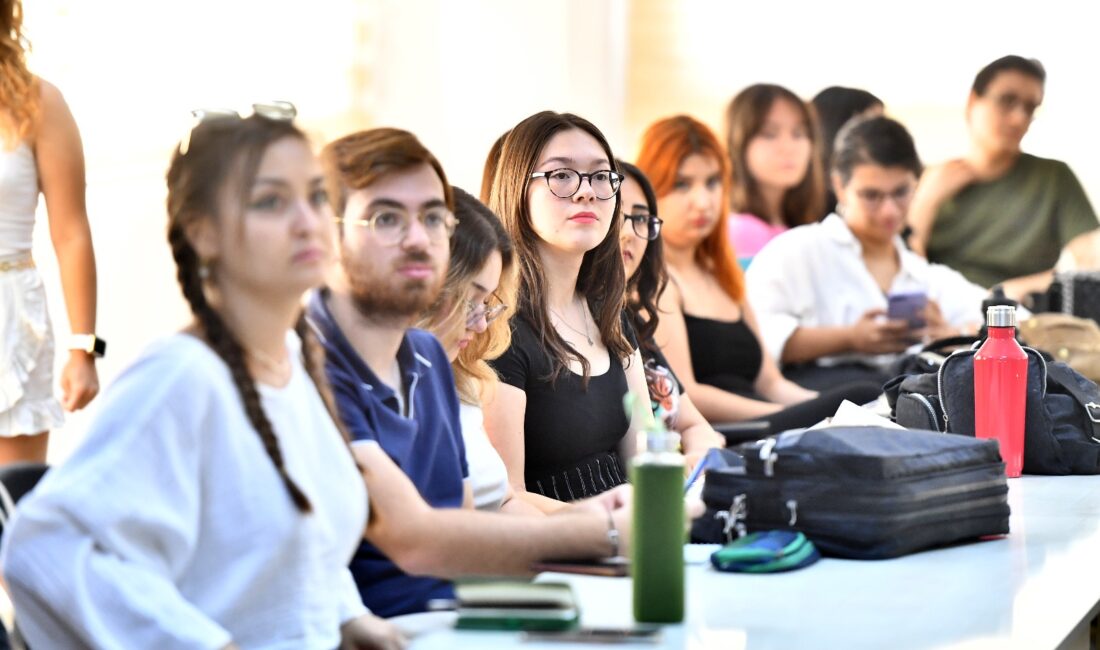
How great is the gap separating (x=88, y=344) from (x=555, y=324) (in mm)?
970

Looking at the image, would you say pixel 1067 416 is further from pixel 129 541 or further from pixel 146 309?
pixel 146 309

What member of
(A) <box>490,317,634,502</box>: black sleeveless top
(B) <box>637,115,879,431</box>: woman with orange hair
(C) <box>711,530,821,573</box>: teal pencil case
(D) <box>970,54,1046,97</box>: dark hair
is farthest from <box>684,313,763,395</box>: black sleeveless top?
(C) <box>711,530,821,573</box>: teal pencil case

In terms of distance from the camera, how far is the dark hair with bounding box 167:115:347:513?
139 centimetres

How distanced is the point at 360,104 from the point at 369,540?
166 inches

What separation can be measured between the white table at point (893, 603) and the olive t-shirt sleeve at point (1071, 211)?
3490 mm

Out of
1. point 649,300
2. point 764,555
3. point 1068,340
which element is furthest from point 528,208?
point 1068,340

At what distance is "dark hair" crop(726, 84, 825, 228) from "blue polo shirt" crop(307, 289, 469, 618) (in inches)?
129

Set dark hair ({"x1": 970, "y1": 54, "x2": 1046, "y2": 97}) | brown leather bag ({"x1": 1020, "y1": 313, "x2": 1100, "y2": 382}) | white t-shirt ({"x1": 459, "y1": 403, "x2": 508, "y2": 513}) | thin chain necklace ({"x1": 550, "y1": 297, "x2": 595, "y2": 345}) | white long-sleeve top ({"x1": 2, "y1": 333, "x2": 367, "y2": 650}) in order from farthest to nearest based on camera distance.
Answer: dark hair ({"x1": 970, "y1": 54, "x2": 1046, "y2": 97}) < brown leather bag ({"x1": 1020, "y1": 313, "x2": 1100, "y2": 382}) < thin chain necklace ({"x1": 550, "y1": 297, "x2": 595, "y2": 345}) < white t-shirt ({"x1": 459, "y1": 403, "x2": 508, "y2": 513}) < white long-sleeve top ({"x1": 2, "y1": 333, "x2": 367, "y2": 650})

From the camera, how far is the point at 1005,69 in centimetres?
539

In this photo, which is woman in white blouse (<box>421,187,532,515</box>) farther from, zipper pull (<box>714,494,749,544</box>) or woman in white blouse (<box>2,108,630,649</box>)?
woman in white blouse (<box>2,108,630,649</box>)

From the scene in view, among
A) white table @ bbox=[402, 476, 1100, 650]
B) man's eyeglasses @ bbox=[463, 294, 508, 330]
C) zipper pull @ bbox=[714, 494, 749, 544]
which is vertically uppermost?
man's eyeglasses @ bbox=[463, 294, 508, 330]

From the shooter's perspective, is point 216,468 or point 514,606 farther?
point 514,606

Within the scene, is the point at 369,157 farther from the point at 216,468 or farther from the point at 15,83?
the point at 15,83

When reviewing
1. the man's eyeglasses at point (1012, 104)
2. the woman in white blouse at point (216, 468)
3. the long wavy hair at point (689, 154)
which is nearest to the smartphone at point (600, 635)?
the woman in white blouse at point (216, 468)
